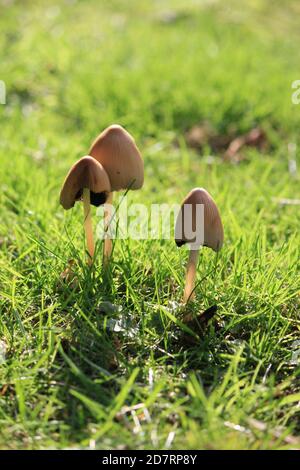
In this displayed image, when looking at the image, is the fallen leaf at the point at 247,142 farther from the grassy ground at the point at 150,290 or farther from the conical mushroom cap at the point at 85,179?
the conical mushroom cap at the point at 85,179

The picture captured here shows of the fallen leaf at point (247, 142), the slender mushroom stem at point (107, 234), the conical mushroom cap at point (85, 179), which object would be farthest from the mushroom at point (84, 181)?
the fallen leaf at point (247, 142)

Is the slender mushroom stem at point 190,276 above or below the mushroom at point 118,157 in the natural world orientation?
below

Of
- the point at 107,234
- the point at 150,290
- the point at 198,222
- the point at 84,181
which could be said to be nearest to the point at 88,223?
the point at 107,234

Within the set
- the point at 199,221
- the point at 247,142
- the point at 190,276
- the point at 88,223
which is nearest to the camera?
the point at 199,221

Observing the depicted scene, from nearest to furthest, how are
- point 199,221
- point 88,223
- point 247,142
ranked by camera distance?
point 199,221 → point 88,223 → point 247,142

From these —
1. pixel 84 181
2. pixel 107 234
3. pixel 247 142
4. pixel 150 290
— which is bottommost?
pixel 150 290

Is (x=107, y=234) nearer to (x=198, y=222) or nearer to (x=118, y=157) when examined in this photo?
(x=118, y=157)
